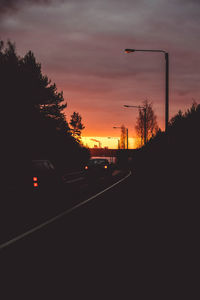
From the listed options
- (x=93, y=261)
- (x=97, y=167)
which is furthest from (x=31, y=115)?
(x=93, y=261)

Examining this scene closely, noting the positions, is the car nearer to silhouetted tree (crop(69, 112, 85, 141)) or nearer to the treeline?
the treeline

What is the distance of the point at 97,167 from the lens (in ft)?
110

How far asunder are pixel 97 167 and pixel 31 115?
44.2 feet

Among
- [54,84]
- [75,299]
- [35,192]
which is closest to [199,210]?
[35,192]

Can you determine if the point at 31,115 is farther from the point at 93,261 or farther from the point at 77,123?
the point at 77,123

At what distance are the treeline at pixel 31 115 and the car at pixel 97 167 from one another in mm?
5713

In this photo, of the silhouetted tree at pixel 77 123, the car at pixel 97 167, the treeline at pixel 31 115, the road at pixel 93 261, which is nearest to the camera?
the road at pixel 93 261

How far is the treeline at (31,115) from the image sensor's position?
3773 cm

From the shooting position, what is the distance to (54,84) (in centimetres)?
5241

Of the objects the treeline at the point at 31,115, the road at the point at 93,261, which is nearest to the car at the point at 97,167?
the treeline at the point at 31,115

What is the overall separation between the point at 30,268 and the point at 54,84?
158ft

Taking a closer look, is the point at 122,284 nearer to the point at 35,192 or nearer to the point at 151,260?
the point at 151,260

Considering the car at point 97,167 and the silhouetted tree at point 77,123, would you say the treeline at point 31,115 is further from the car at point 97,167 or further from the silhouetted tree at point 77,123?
the silhouetted tree at point 77,123

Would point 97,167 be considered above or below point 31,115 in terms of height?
below
